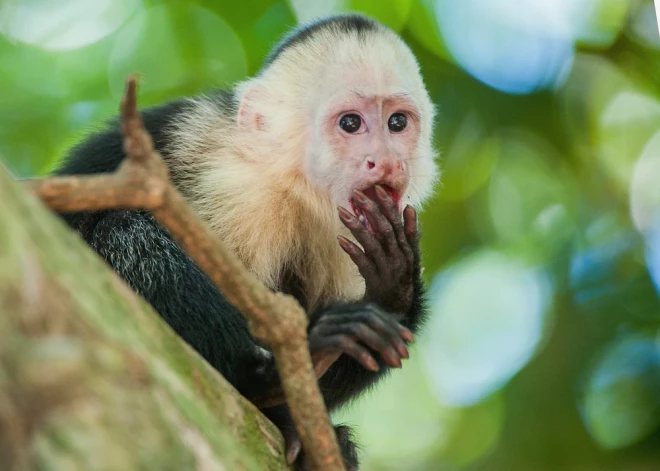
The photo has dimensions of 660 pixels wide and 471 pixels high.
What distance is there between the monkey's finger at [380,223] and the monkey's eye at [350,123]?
66cm

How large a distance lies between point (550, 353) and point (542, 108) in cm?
182

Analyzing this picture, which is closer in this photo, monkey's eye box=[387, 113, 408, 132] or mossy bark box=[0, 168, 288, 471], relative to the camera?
mossy bark box=[0, 168, 288, 471]

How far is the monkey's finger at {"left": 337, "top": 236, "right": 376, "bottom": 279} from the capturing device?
136 inches

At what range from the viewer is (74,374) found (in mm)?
1457

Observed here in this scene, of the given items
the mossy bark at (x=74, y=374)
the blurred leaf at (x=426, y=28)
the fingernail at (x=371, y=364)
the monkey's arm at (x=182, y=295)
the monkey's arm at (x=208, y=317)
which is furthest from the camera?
the blurred leaf at (x=426, y=28)

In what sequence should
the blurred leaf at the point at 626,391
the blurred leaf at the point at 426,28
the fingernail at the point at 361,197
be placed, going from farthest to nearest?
1. the blurred leaf at the point at 426,28
2. the blurred leaf at the point at 626,391
3. the fingernail at the point at 361,197

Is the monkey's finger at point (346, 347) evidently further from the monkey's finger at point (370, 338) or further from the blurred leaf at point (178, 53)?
the blurred leaf at point (178, 53)

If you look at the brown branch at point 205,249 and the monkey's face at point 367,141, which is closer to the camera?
the brown branch at point 205,249

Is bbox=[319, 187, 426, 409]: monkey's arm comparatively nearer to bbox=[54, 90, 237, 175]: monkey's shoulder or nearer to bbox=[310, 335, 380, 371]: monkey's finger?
bbox=[310, 335, 380, 371]: monkey's finger

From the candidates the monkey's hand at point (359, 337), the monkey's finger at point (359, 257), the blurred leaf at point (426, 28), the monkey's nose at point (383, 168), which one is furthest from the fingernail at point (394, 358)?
the blurred leaf at point (426, 28)

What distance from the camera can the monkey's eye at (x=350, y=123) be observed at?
13.4 ft

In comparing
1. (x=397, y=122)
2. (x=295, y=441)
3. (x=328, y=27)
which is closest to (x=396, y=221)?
(x=397, y=122)

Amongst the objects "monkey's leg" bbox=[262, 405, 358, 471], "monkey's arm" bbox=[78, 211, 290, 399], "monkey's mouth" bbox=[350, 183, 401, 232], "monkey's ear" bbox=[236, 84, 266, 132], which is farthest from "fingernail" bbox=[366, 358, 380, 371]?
"monkey's ear" bbox=[236, 84, 266, 132]

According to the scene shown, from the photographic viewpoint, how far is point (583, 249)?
6.95 meters
